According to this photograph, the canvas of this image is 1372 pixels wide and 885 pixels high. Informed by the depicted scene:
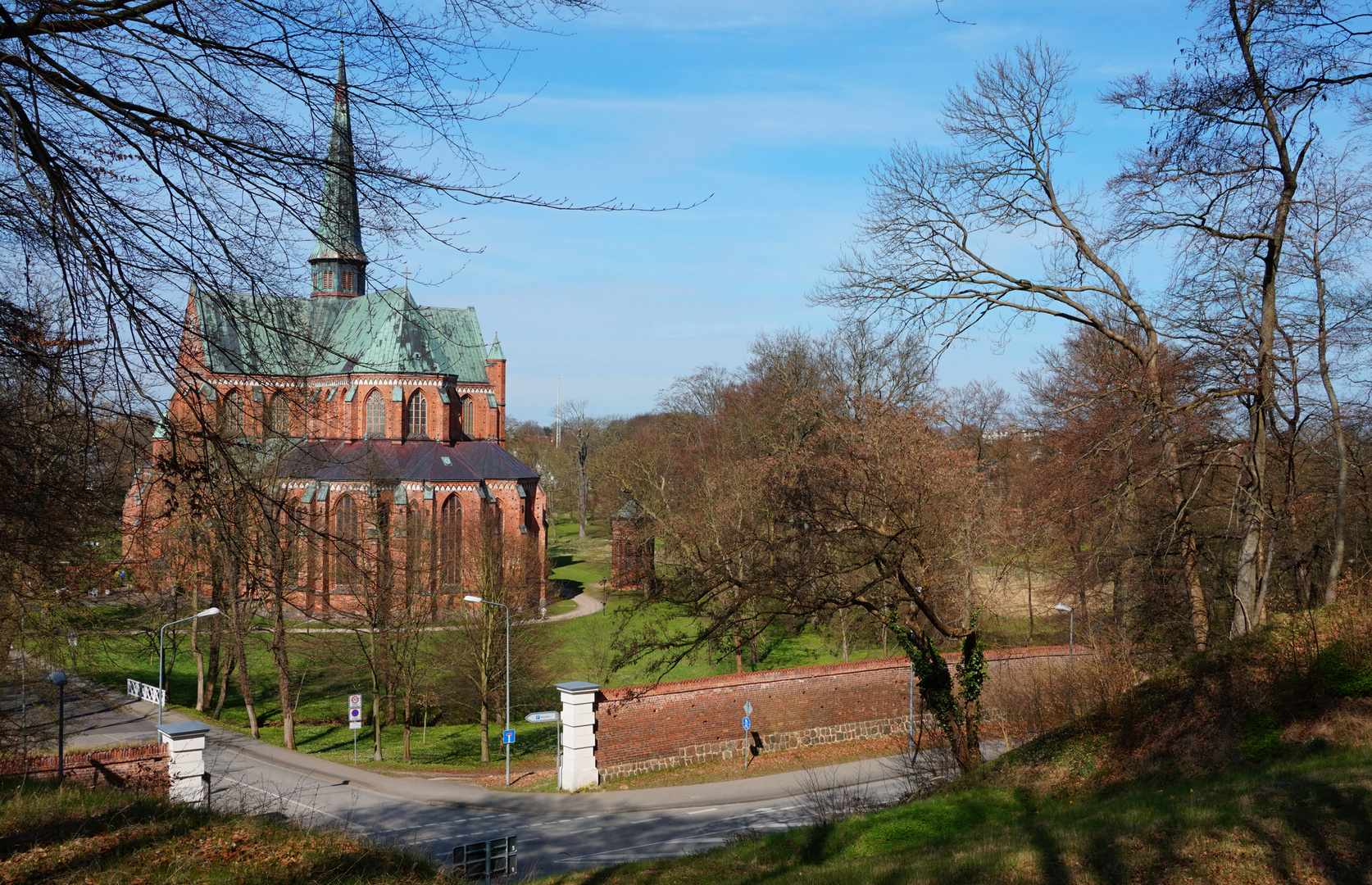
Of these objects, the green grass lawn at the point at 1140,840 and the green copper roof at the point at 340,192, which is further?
the green grass lawn at the point at 1140,840

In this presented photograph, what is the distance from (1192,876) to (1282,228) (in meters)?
9.18

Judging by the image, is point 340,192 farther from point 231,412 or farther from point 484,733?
point 484,733

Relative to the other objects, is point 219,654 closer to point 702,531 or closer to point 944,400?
point 702,531

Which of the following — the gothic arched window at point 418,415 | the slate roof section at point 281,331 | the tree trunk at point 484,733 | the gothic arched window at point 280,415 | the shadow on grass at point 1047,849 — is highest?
the gothic arched window at point 418,415

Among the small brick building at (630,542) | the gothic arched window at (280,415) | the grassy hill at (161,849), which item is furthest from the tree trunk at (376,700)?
the gothic arched window at (280,415)

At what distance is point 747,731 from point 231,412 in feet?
65.4

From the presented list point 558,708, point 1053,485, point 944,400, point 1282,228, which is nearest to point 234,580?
point 1282,228

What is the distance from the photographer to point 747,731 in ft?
79.6

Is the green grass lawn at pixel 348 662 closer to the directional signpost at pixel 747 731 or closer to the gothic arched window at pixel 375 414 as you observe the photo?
the directional signpost at pixel 747 731

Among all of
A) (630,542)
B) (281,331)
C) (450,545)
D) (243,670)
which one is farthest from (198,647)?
(281,331)

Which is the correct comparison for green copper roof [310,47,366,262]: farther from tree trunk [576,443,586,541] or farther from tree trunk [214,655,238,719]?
tree trunk [576,443,586,541]

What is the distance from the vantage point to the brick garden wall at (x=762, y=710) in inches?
928

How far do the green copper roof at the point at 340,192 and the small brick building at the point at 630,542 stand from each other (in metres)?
34.0

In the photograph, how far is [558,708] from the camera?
3092 cm
